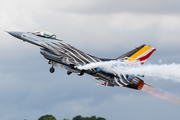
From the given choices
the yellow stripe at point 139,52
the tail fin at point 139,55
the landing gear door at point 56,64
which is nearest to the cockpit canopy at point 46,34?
the landing gear door at point 56,64

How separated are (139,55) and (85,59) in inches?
218

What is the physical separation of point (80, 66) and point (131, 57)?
17.3ft

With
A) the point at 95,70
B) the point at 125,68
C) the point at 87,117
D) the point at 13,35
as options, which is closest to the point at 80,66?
the point at 95,70

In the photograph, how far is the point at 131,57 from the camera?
4134 cm

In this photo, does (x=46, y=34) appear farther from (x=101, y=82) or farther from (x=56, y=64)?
(x=101, y=82)

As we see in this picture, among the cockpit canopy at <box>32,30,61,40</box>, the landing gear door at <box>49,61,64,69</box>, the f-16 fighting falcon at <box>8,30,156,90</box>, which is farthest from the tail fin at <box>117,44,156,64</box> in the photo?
the cockpit canopy at <box>32,30,61,40</box>

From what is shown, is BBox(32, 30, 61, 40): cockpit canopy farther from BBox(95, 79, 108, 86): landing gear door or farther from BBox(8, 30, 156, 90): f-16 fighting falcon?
BBox(95, 79, 108, 86): landing gear door

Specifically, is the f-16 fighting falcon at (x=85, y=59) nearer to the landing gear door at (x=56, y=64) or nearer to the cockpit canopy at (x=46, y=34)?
the landing gear door at (x=56, y=64)

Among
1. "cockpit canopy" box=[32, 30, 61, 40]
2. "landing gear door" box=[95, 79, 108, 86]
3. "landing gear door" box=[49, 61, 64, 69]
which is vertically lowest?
"landing gear door" box=[95, 79, 108, 86]

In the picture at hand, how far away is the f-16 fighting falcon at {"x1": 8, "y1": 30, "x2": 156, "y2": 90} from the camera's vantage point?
4000 centimetres

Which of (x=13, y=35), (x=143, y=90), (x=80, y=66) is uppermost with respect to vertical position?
(x=13, y=35)

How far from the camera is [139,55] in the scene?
41281 mm

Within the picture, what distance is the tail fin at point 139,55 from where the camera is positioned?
4112 centimetres

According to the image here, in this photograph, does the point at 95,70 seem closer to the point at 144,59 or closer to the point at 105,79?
the point at 105,79
